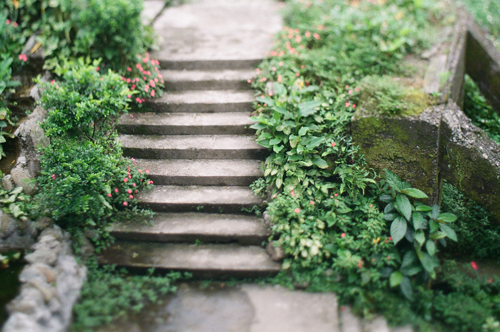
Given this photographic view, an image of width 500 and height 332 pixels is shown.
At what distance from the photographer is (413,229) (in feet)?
11.9

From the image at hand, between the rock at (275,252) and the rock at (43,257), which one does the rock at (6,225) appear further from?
the rock at (275,252)

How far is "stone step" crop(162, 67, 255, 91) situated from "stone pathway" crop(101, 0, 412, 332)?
0.05 feet

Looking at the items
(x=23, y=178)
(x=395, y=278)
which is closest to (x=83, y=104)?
(x=23, y=178)

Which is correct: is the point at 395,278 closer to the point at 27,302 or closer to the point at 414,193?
the point at 414,193

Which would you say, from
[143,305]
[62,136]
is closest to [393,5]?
[62,136]

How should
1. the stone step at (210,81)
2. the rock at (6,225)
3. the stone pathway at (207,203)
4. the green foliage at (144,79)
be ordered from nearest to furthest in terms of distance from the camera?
the stone pathway at (207,203)
the rock at (6,225)
the green foliage at (144,79)
the stone step at (210,81)

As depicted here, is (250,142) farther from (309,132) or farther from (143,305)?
(143,305)

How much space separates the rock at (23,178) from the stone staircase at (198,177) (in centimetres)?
104

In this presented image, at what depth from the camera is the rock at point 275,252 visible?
360cm

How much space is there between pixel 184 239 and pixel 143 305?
2.70 feet

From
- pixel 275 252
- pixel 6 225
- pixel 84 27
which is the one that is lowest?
pixel 6 225

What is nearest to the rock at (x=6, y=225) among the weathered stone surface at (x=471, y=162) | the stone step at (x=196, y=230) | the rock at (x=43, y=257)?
the rock at (x=43, y=257)

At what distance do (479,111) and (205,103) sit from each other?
185 inches

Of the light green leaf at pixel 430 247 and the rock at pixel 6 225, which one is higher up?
the light green leaf at pixel 430 247
